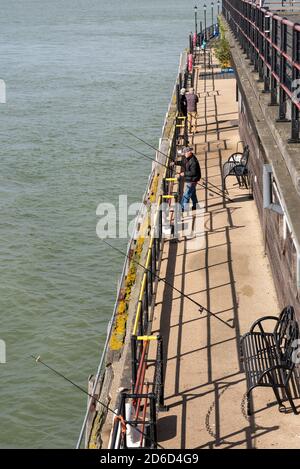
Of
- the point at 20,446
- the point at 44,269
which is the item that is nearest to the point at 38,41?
the point at 44,269

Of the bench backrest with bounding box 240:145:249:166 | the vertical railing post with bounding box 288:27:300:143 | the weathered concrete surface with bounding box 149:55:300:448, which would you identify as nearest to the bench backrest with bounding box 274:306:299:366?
the weathered concrete surface with bounding box 149:55:300:448

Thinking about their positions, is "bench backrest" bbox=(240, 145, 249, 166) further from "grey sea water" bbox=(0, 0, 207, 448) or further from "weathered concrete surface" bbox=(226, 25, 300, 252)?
"grey sea water" bbox=(0, 0, 207, 448)

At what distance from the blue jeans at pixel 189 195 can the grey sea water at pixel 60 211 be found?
288 centimetres

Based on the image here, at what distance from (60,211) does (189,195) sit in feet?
→ 33.4

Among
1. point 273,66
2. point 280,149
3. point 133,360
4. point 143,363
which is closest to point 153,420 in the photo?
point 133,360

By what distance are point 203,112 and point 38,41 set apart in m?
62.1

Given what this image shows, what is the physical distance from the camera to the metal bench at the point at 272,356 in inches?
312

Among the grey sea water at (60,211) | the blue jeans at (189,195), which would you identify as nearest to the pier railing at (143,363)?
the blue jeans at (189,195)

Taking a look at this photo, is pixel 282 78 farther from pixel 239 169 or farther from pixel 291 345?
pixel 239 169

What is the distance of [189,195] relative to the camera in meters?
14.7

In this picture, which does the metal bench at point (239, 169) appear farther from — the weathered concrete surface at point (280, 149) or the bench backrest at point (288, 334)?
the bench backrest at point (288, 334)

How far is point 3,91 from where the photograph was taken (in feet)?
148

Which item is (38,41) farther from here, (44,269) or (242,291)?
(242,291)

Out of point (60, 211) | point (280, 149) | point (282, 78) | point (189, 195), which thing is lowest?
point (60, 211)
